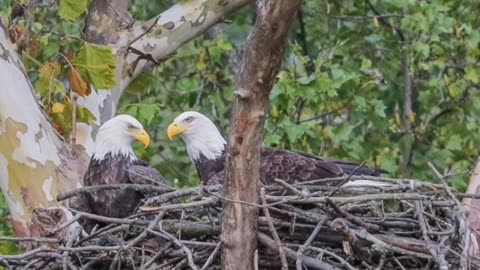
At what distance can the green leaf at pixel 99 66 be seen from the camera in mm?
5723

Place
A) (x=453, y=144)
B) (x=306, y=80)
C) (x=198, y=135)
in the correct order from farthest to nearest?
(x=453, y=144) < (x=306, y=80) < (x=198, y=135)

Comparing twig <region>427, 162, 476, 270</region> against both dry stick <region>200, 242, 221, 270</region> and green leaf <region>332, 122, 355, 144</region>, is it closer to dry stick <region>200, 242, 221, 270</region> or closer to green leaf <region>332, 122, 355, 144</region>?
dry stick <region>200, 242, 221, 270</region>

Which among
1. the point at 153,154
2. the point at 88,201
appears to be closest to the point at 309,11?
the point at 153,154

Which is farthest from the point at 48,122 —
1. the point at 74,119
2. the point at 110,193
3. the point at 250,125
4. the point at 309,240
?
the point at 250,125

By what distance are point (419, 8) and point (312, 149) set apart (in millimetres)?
1161

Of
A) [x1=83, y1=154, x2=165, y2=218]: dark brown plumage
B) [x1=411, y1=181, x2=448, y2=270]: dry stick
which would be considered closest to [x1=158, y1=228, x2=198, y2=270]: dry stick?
[x1=83, y1=154, x2=165, y2=218]: dark brown plumage

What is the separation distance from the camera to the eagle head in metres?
6.20

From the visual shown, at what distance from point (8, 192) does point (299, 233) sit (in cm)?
151

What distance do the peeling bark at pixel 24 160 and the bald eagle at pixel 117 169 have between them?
0.14m

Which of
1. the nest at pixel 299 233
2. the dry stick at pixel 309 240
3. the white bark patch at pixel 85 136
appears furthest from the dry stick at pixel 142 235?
the white bark patch at pixel 85 136

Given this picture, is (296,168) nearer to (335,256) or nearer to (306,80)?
(335,256)

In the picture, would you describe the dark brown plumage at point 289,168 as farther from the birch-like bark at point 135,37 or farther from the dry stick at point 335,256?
the dry stick at point 335,256

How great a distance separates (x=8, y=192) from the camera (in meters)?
5.67

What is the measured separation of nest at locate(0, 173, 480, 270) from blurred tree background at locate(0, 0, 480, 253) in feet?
8.24
